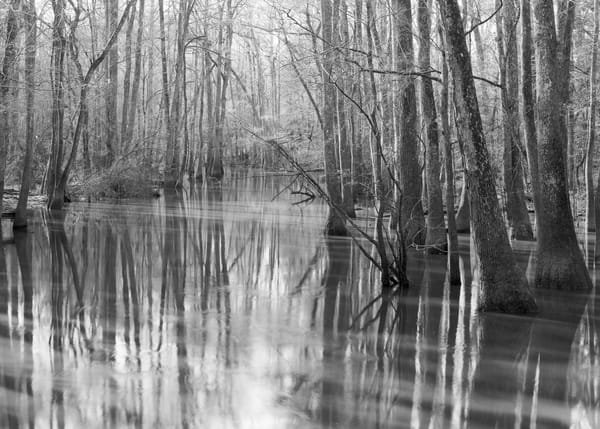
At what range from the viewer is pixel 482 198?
8.98m

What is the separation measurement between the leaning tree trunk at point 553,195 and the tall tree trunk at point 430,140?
2.01 m

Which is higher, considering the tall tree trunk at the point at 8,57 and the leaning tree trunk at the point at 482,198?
the tall tree trunk at the point at 8,57

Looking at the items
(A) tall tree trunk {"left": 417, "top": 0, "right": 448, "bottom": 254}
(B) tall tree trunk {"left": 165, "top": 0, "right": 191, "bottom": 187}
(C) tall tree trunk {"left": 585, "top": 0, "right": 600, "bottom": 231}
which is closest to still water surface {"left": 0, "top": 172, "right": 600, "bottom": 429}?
(A) tall tree trunk {"left": 417, "top": 0, "right": 448, "bottom": 254}

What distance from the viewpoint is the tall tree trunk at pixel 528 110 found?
11.4 m

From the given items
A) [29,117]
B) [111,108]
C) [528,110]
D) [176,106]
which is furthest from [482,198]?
[176,106]

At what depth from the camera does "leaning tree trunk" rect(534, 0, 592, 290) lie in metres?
10.3

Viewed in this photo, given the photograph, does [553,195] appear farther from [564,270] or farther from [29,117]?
[29,117]

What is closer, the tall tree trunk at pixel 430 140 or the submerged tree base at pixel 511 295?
the submerged tree base at pixel 511 295

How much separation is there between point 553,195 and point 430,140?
3.60 metres

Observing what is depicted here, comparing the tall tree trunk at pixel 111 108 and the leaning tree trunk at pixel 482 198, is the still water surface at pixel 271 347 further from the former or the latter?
the tall tree trunk at pixel 111 108

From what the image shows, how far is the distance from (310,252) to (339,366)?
300 inches

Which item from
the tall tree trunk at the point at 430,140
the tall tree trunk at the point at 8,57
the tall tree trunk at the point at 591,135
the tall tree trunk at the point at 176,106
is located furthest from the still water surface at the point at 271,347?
the tall tree trunk at the point at 176,106

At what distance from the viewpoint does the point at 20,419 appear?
536cm

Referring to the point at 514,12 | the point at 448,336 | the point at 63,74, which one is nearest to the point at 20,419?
the point at 448,336
